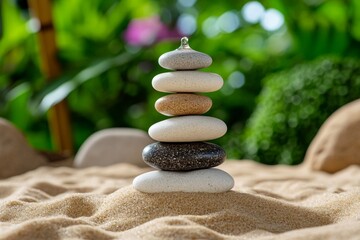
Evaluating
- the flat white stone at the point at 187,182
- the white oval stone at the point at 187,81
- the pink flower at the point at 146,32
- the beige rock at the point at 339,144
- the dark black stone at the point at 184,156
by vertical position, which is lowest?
the beige rock at the point at 339,144

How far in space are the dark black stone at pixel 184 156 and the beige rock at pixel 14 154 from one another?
1.27 metres

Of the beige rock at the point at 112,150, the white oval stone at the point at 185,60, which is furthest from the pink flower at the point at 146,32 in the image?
the white oval stone at the point at 185,60

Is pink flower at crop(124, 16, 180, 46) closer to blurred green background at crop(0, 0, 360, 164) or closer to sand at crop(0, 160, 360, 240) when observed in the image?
blurred green background at crop(0, 0, 360, 164)

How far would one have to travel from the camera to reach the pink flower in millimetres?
3793

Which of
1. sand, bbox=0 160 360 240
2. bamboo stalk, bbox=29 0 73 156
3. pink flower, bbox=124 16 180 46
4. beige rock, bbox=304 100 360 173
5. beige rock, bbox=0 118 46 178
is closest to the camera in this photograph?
sand, bbox=0 160 360 240

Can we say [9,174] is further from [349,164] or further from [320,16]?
[320,16]

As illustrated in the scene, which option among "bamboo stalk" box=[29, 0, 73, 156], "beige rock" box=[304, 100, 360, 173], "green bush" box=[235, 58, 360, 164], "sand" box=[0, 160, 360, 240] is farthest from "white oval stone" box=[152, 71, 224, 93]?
"bamboo stalk" box=[29, 0, 73, 156]

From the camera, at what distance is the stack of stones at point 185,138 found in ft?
4.72

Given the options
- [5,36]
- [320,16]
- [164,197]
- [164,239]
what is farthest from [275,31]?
[164,239]

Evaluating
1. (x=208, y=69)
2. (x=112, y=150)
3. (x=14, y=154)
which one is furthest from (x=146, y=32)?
(x=14, y=154)

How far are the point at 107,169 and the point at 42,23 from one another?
1.08 meters

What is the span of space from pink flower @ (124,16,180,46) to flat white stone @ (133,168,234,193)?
7.71ft

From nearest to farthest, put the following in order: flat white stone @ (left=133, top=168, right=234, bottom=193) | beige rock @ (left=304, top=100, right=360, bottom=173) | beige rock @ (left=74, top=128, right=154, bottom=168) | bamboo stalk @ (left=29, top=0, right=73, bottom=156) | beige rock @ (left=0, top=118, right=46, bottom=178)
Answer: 1. flat white stone @ (left=133, top=168, right=234, bottom=193)
2. beige rock @ (left=304, top=100, right=360, bottom=173)
3. beige rock @ (left=0, top=118, right=46, bottom=178)
4. beige rock @ (left=74, top=128, right=154, bottom=168)
5. bamboo stalk @ (left=29, top=0, right=73, bottom=156)

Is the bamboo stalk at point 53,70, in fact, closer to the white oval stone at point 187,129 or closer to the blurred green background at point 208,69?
the blurred green background at point 208,69
